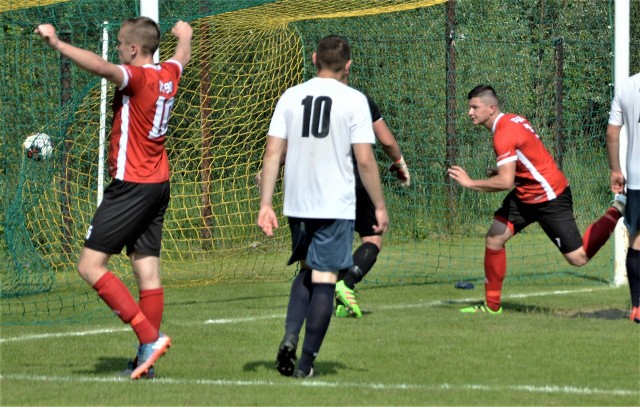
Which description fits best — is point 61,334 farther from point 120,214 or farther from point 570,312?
point 570,312

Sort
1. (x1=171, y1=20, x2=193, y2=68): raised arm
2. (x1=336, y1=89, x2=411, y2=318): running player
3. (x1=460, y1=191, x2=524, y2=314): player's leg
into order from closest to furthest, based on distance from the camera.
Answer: (x1=171, y1=20, x2=193, y2=68): raised arm
(x1=336, y1=89, x2=411, y2=318): running player
(x1=460, y1=191, x2=524, y2=314): player's leg

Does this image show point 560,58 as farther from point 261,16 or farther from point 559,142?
point 261,16

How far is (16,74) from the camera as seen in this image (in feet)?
38.7

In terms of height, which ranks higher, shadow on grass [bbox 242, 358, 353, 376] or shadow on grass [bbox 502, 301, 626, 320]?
shadow on grass [bbox 242, 358, 353, 376]

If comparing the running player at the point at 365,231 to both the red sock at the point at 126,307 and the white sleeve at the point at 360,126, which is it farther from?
the red sock at the point at 126,307

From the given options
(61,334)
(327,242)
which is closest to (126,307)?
(327,242)

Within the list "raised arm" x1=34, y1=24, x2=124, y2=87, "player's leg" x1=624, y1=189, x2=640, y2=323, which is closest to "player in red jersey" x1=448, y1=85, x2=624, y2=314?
"player's leg" x1=624, y1=189, x2=640, y2=323

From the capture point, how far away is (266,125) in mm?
12938

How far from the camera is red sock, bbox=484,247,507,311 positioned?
32.3 feet

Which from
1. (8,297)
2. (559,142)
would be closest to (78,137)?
(8,297)

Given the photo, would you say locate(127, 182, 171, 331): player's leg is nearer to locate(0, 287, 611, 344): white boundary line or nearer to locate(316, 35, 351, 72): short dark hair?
locate(316, 35, 351, 72): short dark hair

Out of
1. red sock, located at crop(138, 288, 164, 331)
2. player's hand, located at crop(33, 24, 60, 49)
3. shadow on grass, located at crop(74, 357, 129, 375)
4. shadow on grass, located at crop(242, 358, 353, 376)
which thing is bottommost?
shadow on grass, located at crop(74, 357, 129, 375)

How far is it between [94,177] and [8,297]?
1.54m

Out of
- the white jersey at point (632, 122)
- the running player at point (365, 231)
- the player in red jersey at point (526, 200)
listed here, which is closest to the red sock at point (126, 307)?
the running player at point (365, 231)
